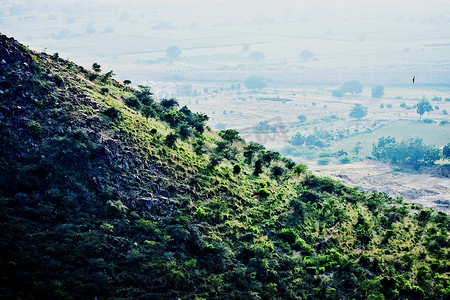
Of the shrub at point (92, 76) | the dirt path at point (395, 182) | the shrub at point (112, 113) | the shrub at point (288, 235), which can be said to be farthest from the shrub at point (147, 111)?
the dirt path at point (395, 182)

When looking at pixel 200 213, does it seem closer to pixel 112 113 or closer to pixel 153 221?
pixel 153 221

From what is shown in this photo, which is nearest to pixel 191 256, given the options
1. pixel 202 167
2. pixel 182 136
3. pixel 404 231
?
pixel 202 167

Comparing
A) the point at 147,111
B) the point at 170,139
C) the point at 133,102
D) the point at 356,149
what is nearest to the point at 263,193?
the point at 170,139

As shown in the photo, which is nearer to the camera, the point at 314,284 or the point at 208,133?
the point at 314,284

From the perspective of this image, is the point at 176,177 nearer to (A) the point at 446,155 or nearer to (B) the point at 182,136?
(B) the point at 182,136

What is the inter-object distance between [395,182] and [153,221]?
95643 mm

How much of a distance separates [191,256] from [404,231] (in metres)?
32.3

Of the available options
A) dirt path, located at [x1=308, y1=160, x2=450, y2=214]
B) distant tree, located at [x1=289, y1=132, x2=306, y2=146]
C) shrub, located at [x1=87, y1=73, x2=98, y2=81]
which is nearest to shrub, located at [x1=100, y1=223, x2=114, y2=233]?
shrub, located at [x1=87, y1=73, x2=98, y2=81]

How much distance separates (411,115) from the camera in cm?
19712

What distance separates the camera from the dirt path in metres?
93.9

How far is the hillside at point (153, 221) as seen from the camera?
31.1 m

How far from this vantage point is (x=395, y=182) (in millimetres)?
111875

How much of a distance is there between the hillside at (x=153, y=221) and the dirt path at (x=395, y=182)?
42.8 metres

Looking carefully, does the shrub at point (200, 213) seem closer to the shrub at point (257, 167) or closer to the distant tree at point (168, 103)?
the shrub at point (257, 167)
